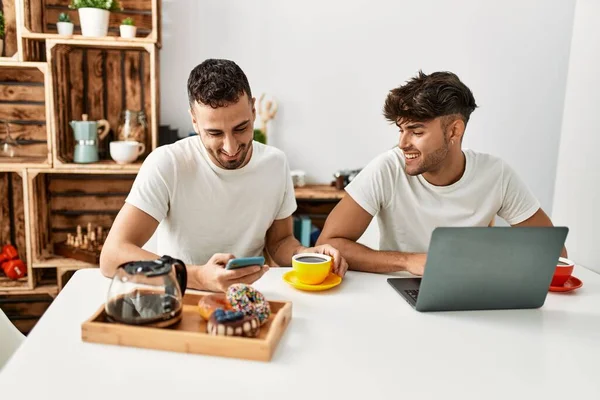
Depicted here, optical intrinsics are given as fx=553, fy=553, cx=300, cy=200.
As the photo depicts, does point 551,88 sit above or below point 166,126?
above

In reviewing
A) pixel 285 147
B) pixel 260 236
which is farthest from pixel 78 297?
pixel 285 147

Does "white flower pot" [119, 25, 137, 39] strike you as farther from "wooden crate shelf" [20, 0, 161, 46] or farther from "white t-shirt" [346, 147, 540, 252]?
"white t-shirt" [346, 147, 540, 252]

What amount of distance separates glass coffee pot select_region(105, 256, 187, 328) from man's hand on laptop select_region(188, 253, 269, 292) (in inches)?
6.2

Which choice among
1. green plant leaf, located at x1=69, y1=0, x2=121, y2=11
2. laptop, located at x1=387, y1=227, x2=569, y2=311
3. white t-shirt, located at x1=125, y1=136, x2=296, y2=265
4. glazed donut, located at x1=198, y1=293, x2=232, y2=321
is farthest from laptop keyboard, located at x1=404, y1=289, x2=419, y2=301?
green plant leaf, located at x1=69, y1=0, x2=121, y2=11

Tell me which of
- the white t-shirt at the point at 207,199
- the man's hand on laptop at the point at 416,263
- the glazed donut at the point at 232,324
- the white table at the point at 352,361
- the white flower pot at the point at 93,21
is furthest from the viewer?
the white flower pot at the point at 93,21

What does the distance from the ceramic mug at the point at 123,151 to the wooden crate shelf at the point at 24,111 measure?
0.37 metres

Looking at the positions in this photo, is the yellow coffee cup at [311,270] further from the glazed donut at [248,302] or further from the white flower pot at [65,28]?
the white flower pot at [65,28]

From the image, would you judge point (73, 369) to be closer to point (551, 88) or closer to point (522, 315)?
point (522, 315)

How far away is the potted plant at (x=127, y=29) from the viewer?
2525 millimetres

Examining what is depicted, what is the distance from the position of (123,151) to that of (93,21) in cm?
59

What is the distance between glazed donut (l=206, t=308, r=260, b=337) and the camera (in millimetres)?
1001

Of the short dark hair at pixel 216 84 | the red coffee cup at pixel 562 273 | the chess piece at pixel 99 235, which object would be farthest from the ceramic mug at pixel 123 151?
the red coffee cup at pixel 562 273

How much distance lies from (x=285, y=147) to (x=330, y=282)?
1.68 metres

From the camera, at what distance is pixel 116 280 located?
1.06 metres
